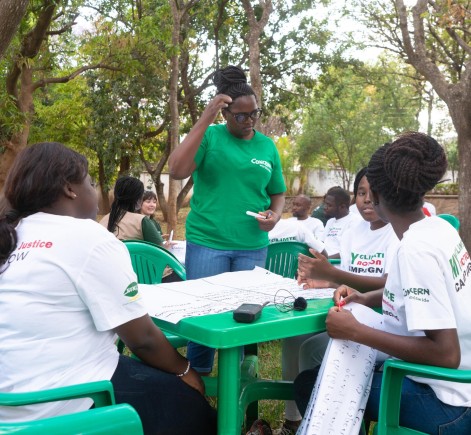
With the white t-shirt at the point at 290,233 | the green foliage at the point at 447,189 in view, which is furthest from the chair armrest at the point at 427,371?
the green foliage at the point at 447,189

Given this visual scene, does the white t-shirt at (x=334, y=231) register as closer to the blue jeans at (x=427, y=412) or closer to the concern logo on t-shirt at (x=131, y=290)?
the blue jeans at (x=427, y=412)

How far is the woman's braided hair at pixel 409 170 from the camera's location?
1892 mm

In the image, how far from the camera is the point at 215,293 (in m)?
2.36

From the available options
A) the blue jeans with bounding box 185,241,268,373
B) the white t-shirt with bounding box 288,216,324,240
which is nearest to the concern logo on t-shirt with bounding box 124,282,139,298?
the blue jeans with bounding box 185,241,268,373

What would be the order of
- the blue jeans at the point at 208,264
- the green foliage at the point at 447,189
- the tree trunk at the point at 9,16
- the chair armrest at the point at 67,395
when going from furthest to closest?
1. the green foliage at the point at 447,189
2. the tree trunk at the point at 9,16
3. the blue jeans at the point at 208,264
4. the chair armrest at the point at 67,395

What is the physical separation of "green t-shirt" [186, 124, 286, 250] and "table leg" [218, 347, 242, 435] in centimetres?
121

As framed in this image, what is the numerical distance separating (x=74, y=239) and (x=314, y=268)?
44.6 inches

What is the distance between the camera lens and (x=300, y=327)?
197 centimetres


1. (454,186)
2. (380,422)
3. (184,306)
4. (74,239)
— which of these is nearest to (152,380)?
(184,306)

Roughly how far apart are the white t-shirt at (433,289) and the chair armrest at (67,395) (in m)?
0.88

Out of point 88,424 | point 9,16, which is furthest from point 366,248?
point 9,16

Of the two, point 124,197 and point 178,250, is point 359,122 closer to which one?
point 178,250

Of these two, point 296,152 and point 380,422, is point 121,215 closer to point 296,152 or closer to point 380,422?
point 380,422

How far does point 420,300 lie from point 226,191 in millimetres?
1513
